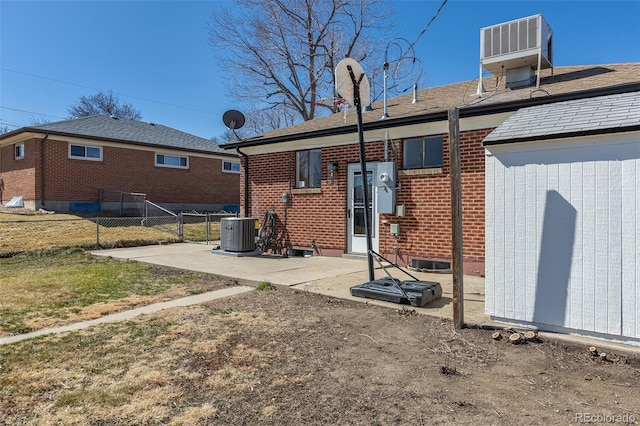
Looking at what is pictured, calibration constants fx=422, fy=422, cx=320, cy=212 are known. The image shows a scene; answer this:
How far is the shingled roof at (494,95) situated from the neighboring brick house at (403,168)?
0.02 meters

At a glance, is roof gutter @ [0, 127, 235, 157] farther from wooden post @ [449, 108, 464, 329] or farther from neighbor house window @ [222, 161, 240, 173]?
wooden post @ [449, 108, 464, 329]

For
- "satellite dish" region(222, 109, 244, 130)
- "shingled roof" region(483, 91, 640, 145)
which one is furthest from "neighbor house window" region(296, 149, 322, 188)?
"shingled roof" region(483, 91, 640, 145)

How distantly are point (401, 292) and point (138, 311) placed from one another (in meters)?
3.48

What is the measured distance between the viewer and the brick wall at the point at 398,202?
25.7ft

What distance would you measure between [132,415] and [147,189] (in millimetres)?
19516

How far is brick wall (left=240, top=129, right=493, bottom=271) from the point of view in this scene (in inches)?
309

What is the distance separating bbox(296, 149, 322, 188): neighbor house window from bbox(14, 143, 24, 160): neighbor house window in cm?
1463

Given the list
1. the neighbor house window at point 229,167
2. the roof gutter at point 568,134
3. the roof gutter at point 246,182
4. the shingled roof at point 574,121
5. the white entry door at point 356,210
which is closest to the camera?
the roof gutter at point 568,134

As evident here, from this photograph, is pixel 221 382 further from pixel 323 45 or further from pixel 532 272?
pixel 323 45

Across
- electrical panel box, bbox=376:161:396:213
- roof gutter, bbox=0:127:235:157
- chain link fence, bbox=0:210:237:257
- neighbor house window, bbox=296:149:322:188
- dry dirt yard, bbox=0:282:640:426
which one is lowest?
dry dirt yard, bbox=0:282:640:426

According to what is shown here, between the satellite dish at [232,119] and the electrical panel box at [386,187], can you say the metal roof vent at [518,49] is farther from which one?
the satellite dish at [232,119]

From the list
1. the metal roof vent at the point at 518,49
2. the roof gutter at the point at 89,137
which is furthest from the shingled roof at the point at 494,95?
the roof gutter at the point at 89,137

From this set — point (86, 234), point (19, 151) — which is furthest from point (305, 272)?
point (19, 151)
